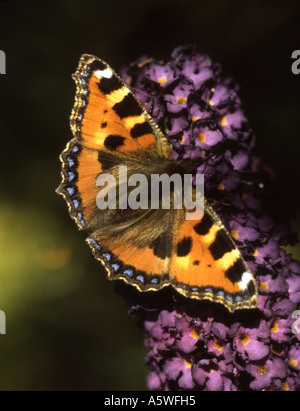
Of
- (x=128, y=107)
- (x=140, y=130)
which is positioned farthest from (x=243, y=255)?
(x=128, y=107)

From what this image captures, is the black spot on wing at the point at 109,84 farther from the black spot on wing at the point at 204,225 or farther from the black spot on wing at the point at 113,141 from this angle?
the black spot on wing at the point at 204,225

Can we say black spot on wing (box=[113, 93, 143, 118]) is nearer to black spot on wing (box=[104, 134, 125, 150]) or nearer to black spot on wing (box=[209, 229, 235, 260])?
black spot on wing (box=[104, 134, 125, 150])

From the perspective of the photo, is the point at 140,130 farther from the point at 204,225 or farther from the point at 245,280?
the point at 245,280

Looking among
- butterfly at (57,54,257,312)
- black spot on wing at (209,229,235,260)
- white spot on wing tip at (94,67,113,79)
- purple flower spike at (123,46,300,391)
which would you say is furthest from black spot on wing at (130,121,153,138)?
black spot on wing at (209,229,235,260)
